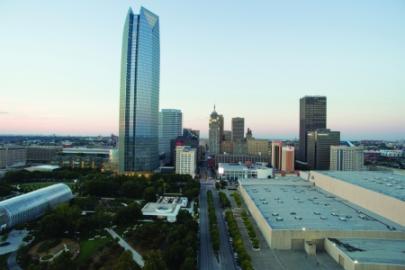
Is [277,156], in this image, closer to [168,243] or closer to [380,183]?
[380,183]

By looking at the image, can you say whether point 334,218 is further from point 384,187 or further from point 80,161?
point 80,161

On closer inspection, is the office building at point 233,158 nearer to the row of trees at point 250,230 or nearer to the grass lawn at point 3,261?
the row of trees at point 250,230

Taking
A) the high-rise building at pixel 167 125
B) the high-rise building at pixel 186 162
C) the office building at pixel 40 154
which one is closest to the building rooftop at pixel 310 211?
the high-rise building at pixel 186 162

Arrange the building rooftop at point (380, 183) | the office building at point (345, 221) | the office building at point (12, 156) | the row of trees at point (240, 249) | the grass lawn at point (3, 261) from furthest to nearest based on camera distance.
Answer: the office building at point (12, 156), the building rooftop at point (380, 183), the office building at point (345, 221), the grass lawn at point (3, 261), the row of trees at point (240, 249)

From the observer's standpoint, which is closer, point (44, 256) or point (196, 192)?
point (44, 256)

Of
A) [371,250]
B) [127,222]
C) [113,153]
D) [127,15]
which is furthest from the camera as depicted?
[113,153]

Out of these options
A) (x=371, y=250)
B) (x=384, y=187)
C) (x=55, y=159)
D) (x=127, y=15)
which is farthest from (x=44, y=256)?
(x=55, y=159)
